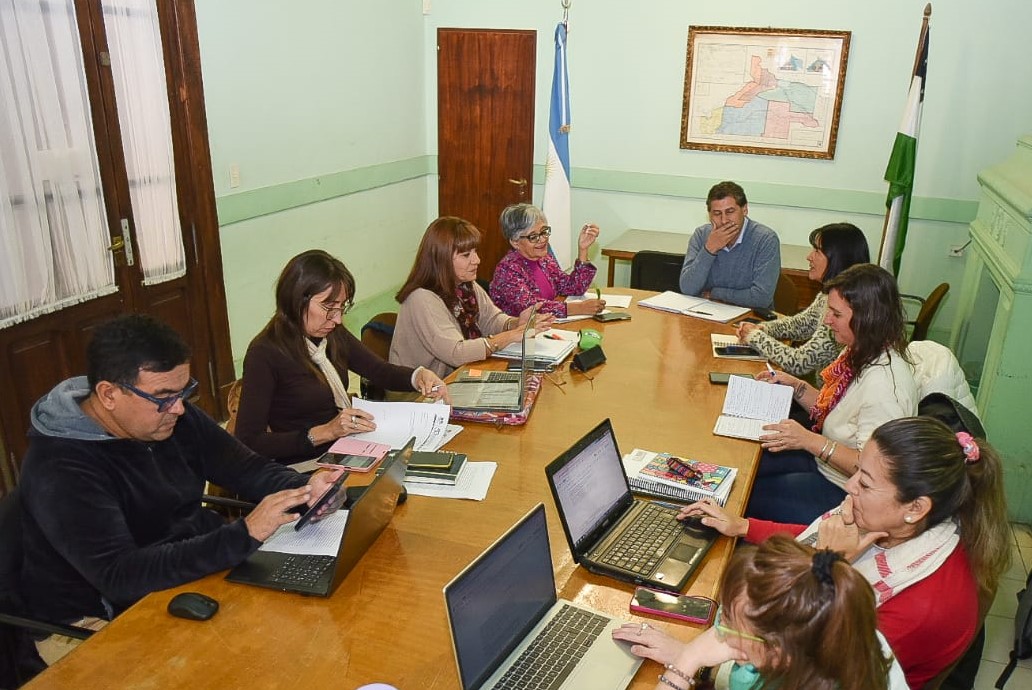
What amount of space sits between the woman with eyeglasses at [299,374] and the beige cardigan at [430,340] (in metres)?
0.43

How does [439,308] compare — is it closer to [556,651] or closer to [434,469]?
[434,469]

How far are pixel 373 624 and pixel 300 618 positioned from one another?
6.1 inches

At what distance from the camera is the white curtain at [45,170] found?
3.10 m

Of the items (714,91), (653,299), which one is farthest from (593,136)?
(653,299)

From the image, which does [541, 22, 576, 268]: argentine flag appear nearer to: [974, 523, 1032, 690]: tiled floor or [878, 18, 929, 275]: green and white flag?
[878, 18, 929, 275]: green and white flag

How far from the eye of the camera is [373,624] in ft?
5.34

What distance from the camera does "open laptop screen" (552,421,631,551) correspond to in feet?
5.92

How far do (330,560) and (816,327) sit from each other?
2488 millimetres

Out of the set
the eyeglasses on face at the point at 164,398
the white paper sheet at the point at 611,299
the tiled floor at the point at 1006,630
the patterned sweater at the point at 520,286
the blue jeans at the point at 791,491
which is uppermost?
the eyeglasses on face at the point at 164,398

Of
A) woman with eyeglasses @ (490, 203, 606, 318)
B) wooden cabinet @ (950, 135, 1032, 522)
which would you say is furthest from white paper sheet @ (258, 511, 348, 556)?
wooden cabinet @ (950, 135, 1032, 522)

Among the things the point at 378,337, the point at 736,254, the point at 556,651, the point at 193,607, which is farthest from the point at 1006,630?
the point at 193,607

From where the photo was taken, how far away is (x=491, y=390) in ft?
9.03

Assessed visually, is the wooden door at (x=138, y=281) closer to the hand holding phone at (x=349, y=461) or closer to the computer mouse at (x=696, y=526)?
the hand holding phone at (x=349, y=461)

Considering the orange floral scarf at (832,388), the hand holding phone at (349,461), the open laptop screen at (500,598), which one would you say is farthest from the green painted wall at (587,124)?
the open laptop screen at (500,598)
